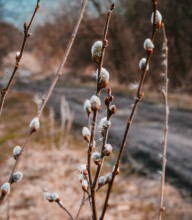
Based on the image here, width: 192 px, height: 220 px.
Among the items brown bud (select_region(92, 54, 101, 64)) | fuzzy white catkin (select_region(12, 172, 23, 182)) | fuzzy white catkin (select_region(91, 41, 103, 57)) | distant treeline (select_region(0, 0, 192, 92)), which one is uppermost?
→ fuzzy white catkin (select_region(91, 41, 103, 57))

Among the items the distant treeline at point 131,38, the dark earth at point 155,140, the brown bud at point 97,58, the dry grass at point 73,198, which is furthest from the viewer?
the distant treeline at point 131,38

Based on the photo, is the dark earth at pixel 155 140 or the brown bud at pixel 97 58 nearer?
the brown bud at pixel 97 58

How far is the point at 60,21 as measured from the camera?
122 ft

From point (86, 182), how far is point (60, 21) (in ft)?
121

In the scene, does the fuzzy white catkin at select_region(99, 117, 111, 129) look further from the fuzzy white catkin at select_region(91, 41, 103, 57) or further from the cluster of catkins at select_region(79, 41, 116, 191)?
the fuzzy white catkin at select_region(91, 41, 103, 57)

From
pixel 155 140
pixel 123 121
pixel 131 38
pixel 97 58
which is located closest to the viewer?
pixel 97 58

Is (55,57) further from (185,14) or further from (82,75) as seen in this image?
(185,14)

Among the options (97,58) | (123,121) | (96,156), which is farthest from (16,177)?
(123,121)

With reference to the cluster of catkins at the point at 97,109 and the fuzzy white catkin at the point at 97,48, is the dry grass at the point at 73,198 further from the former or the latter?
the fuzzy white catkin at the point at 97,48

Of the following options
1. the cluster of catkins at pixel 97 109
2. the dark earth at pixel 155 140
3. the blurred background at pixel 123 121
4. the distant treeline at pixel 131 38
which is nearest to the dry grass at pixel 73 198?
the blurred background at pixel 123 121

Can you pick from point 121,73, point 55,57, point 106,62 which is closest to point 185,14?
point 121,73

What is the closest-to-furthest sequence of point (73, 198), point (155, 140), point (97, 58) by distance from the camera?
point (97, 58) → point (73, 198) → point (155, 140)

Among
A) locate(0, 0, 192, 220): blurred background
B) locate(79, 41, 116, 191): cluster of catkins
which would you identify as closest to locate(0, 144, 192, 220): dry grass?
locate(0, 0, 192, 220): blurred background

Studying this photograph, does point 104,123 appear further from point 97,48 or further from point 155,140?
point 155,140
